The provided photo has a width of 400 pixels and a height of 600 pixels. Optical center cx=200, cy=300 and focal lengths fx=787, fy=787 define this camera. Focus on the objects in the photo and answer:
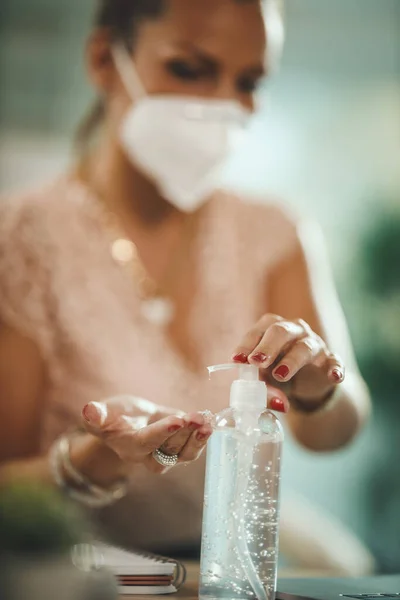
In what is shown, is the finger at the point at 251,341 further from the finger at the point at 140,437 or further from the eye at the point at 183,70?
the eye at the point at 183,70

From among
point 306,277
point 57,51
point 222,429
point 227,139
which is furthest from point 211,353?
point 222,429

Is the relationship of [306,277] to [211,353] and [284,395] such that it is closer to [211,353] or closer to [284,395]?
[211,353]

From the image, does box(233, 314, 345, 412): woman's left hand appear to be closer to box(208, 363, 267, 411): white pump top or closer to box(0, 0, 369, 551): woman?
box(208, 363, 267, 411): white pump top

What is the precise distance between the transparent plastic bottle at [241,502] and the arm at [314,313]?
72 cm

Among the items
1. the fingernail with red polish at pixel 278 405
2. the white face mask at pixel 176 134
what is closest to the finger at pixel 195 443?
the fingernail with red polish at pixel 278 405

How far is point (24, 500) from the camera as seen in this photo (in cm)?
127

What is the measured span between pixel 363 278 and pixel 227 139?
1.61 ft

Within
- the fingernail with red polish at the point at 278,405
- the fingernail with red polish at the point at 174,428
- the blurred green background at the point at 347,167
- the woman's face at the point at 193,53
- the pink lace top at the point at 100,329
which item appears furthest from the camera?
the blurred green background at the point at 347,167

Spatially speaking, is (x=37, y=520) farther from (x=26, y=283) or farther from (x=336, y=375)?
(x=336, y=375)

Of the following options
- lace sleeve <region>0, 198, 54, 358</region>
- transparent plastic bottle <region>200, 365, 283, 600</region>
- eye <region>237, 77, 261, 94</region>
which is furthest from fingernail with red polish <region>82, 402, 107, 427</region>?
eye <region>237, 77, 261, 94</region>

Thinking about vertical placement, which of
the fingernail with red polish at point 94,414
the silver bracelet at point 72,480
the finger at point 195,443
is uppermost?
the silver bracelet at point 72,480

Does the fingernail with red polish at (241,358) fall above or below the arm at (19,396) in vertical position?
below

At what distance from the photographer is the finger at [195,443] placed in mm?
624

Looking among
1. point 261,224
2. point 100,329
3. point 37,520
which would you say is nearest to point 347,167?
point 261,224
